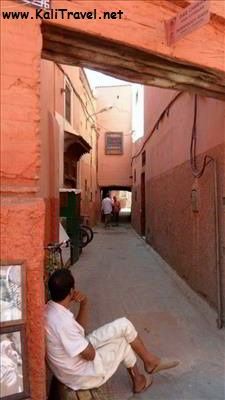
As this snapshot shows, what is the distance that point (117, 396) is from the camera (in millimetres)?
3084

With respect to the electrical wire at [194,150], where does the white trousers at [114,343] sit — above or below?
below

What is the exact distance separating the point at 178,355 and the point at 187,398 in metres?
0.81

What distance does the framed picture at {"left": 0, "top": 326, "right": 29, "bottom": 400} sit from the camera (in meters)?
2.16

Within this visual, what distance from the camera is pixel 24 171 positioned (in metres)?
2.36

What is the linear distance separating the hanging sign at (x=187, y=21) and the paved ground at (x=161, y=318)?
8.80 ft

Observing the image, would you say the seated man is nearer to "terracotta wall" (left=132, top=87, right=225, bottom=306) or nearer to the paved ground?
the paved ground

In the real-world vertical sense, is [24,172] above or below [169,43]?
below

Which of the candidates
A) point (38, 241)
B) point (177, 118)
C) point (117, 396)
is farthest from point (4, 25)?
point (177, 118)

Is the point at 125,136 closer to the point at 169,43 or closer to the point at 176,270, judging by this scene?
the point at 176,270

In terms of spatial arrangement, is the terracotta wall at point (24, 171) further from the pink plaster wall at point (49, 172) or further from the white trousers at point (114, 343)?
the pink plaster wall at point (49, 172)

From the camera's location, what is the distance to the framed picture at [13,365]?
2159 mm

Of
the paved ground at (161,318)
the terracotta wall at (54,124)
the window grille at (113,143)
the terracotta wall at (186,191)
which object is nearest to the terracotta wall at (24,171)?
the paved ground at (161,318)

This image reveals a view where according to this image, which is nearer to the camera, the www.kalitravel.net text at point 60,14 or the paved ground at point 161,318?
the www.kalitravel.net text at point 60,14

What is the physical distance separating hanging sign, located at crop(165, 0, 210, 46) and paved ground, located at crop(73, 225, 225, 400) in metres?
2.68
